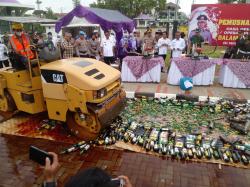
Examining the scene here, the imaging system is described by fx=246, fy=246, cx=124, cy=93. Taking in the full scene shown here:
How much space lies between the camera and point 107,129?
17.1 feet

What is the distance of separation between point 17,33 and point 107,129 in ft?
9.82

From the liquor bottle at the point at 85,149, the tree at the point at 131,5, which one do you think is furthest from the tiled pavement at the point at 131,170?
the tree at the point at 131,5

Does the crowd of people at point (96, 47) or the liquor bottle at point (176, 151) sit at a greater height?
the crowd of people at point (96, 47)

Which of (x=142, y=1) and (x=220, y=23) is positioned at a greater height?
(x=142, y=1)

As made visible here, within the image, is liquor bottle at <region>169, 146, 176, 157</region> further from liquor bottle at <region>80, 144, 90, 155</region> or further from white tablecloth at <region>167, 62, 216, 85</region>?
white tablecloth at <region>167, 62, 216, 85</region>

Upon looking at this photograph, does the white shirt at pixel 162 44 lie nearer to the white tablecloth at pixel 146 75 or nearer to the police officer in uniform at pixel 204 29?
the police officer in uniform at pixel 204 29

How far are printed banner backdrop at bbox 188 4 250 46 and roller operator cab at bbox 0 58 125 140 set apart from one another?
7.12m

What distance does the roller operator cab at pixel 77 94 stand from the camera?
446 centimetres

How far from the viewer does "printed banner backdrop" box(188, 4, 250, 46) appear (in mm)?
10992

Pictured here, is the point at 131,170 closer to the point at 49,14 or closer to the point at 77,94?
the point at 77,94

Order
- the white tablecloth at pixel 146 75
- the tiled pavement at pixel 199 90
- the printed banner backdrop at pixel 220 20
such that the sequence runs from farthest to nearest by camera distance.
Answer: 1. the printed banner backdrop at pixel 220 20
2. the white tablecloth at pixel 146 75
3. the tiled pavement at pixel 199 90

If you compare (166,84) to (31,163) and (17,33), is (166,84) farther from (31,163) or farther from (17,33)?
(31,163)

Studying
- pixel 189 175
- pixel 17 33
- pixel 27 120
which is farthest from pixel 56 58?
pixel 189 175

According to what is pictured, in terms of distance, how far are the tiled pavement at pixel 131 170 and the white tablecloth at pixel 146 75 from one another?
183 inches
